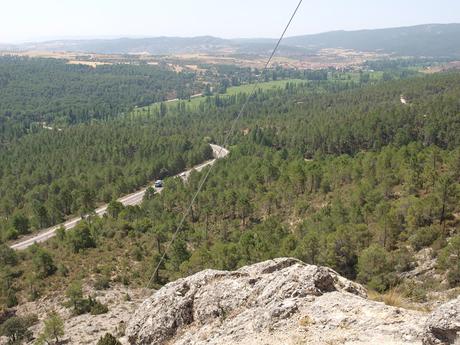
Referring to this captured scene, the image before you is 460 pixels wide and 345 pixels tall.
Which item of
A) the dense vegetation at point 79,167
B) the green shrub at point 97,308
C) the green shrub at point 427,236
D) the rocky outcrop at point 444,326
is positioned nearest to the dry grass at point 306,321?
the rocky outcrop at point 444,326

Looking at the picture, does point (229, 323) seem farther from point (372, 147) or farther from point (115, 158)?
point (115, 158)

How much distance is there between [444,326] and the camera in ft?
30.4

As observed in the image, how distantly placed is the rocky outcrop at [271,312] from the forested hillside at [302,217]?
7.90 metres

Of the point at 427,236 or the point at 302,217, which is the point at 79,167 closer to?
the point at 302,217

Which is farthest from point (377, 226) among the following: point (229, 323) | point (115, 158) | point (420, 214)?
point (115, 158)

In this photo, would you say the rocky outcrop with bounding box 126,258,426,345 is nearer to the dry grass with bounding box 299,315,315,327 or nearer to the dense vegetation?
the dry grass with bounding box 299,315,315,327

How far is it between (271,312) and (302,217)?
161 ft

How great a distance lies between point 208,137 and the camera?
142125 millimetres

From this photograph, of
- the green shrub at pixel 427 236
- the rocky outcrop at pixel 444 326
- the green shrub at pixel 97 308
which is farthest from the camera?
the green shrub at pixel 97 308

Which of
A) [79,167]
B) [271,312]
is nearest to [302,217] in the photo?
[271,312]

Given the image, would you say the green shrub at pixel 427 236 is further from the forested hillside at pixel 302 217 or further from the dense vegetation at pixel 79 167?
the dense vegetation at pixel 79 167

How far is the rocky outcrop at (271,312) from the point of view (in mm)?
10758

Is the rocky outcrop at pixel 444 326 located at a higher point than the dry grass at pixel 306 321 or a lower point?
higher

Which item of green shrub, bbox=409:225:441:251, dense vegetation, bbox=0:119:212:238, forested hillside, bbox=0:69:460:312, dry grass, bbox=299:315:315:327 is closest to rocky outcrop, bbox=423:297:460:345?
dry grass, bbox=299:315:315:327
